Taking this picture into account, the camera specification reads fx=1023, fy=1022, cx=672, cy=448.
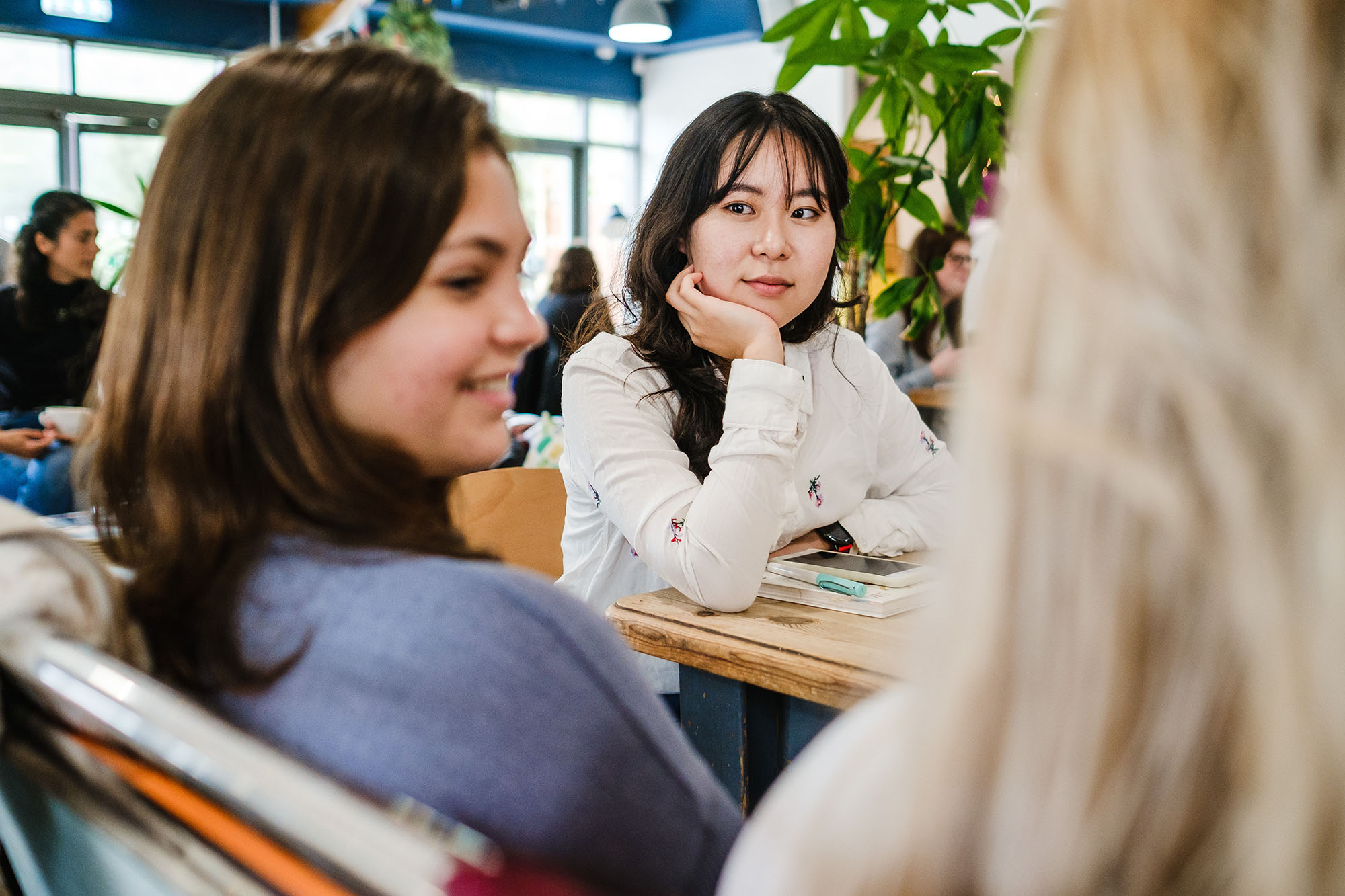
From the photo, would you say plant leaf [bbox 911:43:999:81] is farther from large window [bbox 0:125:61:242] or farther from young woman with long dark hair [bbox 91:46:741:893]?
large window [bbox 0:125:61:242]

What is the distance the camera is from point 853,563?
4.57 feet

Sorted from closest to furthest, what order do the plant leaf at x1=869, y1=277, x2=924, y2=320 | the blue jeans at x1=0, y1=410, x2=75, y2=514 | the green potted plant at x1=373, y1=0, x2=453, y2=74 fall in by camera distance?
the plant leaf at x1=869, y1=277, x2=924, y2=320 → the blue jeans at x1=0, y1=410, x2=75, y2=514 → the green potted plant at x1=373, y1=0, x2=453, y2=74

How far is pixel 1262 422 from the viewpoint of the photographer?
0.30 metres

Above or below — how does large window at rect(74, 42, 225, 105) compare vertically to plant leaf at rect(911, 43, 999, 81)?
above

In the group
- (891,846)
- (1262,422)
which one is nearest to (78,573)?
(891,846)

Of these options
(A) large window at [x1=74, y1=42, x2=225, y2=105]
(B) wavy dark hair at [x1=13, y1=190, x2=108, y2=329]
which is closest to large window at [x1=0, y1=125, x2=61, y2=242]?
(A) large window at [x1=74, y1=42, x2=225, y2=105]

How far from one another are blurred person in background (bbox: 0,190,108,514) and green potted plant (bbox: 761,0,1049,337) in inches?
112

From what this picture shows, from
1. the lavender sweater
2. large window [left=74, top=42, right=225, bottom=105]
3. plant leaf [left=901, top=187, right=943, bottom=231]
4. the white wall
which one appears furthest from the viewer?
the white wall

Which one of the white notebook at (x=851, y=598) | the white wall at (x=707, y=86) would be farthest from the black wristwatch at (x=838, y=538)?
the white wall at (x=707, y=86)

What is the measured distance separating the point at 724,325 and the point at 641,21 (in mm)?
6370

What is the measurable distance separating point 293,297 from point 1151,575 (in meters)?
0.52

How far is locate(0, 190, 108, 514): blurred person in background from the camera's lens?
3.72 metres

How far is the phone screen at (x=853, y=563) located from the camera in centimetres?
135

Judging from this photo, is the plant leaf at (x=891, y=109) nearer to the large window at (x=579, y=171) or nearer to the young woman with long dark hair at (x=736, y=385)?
the young woman with long dark hair at (x=736, y=385)
